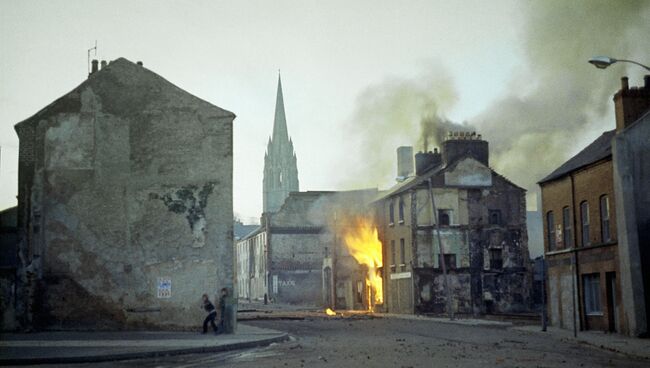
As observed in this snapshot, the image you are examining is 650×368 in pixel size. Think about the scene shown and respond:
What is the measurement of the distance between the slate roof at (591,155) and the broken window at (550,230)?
1.65m

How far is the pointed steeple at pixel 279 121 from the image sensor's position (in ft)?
482

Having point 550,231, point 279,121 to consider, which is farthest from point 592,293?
point 279,121

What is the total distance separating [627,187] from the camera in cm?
2709

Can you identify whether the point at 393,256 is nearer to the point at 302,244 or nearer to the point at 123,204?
the point at 302,244

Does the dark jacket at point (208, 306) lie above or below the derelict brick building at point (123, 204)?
below

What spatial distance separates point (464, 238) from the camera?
5356cm

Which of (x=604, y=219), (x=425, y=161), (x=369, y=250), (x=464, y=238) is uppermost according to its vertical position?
(x=425, y=161)

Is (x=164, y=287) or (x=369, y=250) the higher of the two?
(x=369, y=250)

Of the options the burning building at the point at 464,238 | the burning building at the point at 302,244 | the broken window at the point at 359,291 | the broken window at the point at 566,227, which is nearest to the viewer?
the broken window at the point at 566,227

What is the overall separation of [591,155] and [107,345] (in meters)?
21.1

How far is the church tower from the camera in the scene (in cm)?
14388

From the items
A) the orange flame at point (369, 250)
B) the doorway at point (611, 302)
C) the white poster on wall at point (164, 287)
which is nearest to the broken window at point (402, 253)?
the orange flame at point (369, 250)

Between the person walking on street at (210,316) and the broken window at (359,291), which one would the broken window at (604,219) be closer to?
the person walking on street at (210,316)

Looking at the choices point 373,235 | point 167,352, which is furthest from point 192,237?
point 373,235
